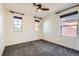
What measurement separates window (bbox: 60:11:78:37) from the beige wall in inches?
100.0

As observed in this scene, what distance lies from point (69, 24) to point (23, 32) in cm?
321

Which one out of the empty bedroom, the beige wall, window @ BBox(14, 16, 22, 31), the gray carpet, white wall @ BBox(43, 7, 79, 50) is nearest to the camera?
the gray carpet

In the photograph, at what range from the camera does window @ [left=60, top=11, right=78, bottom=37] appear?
350cm

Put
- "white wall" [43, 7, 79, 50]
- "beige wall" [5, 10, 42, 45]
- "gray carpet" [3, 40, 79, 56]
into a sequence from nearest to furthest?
"gray carpet" [3, 40, 79, 56] → "white wall" [43, 7, 79, 50] → "beige wall" [5, 10, 42, 45]

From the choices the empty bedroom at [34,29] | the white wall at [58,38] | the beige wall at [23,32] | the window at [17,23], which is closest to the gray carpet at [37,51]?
the empty bedroom at [34,29]

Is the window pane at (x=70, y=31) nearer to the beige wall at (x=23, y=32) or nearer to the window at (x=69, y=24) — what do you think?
the window at (x=69, y=24)

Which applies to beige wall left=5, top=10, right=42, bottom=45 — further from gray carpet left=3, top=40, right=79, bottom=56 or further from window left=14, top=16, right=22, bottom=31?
gray carpet left=3, top=40, right=79, bottom=56

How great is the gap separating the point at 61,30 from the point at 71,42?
102 cm

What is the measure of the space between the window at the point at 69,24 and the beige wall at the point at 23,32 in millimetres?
2539

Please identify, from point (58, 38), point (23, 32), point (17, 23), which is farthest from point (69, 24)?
point (17, 23)

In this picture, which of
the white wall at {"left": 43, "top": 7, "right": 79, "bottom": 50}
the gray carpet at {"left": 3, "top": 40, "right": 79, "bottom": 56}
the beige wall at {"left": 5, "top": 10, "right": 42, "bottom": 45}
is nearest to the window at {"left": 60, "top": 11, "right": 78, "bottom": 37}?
the white wall at {"left": 43, "top": 7, "right": 79, "bottom": 50}

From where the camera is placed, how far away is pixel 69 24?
384cm

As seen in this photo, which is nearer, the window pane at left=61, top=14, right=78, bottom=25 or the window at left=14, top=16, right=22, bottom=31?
the window pane at left=61, top=14, right=78, bottom=25

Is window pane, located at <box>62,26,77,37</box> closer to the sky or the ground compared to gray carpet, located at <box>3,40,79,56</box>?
closer to the sky
